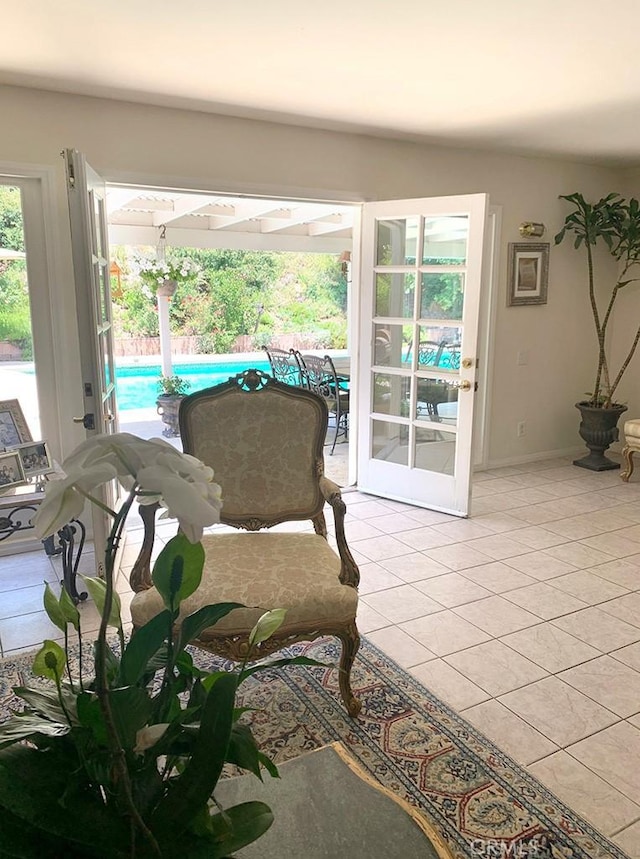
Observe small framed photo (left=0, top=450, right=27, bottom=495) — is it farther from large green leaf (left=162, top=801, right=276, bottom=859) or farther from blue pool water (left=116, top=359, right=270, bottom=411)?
blue pool water (left=116, top=359, right=270, bottom=411)

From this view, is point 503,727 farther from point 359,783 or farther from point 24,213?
point 24,213

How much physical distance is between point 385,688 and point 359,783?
1069 mm

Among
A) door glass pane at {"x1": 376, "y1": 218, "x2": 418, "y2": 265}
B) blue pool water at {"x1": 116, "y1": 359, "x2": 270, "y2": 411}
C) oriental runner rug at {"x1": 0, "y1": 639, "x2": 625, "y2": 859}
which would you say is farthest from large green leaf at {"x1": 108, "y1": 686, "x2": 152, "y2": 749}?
blue pool water at {"x1": 116, "y1": 359, "x2": 270, "y2": 411}

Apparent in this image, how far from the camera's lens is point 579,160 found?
5.29 m

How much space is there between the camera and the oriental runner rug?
1.76 metres

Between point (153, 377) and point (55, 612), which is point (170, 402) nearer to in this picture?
point (153, 377)

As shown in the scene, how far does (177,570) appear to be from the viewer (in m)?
0.86

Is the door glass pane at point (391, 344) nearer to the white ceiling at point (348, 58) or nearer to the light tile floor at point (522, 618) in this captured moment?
the light tile floor at point (522, 618)

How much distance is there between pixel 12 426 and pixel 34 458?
230 millimetres

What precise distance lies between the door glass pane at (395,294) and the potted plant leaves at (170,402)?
10.1 ft

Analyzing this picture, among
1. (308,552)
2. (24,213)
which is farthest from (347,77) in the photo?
(308,552)

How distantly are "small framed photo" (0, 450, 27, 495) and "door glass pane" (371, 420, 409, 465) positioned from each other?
2473mm

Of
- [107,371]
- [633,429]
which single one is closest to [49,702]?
[107,371]

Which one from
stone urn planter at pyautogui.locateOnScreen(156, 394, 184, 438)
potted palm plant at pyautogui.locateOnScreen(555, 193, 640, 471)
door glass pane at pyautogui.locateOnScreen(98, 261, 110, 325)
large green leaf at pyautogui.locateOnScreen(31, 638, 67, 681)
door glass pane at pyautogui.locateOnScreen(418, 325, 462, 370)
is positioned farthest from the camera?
stone urn planter at pyautogui.locateOnScreen(156, 394, 184, 438)
